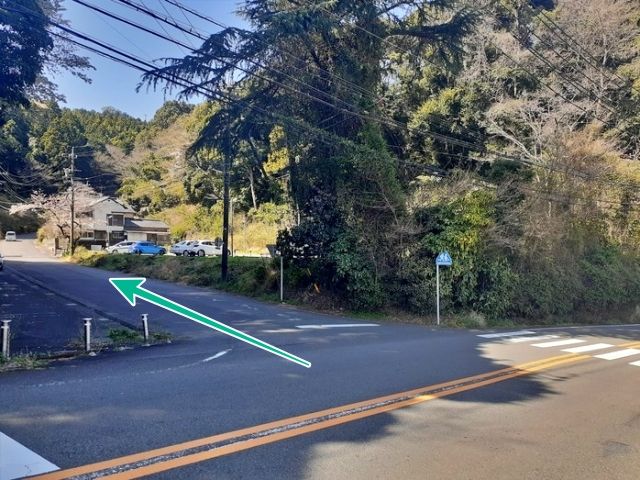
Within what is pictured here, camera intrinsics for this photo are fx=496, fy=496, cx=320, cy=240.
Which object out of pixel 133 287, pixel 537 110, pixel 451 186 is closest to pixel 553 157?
pixel 537 110

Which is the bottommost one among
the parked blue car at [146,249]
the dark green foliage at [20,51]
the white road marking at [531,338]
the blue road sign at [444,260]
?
the white road marking at [531,338]

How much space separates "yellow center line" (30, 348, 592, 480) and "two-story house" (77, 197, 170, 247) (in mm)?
57937

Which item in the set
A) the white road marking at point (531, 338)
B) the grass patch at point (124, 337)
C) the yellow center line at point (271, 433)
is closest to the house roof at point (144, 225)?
the grass patch at point (124, 337)

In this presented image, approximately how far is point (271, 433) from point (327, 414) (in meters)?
0.83

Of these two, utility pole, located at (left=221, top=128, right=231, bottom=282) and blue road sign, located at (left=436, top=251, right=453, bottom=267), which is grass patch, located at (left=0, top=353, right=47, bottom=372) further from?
blue road sign, located at (left=436, top=251, right=453, bottom=267)

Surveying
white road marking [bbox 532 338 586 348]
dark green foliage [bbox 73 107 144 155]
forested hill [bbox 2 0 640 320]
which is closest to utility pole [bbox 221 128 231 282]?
forested hill [bbox 2 0 640 320]

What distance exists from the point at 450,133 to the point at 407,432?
86.4 feet

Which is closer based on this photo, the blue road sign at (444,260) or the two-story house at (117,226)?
the blue road sign at (444,260)

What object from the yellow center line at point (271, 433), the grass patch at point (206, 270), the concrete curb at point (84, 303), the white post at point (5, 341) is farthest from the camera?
the grass patch at point (206, 270)

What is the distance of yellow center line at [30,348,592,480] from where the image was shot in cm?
375

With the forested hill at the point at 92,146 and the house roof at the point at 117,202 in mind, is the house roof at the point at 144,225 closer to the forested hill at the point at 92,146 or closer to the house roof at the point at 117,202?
the house roof at the point at 117,202

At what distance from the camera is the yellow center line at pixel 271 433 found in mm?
3748

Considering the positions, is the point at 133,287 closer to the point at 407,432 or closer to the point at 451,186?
the point at 407,432
